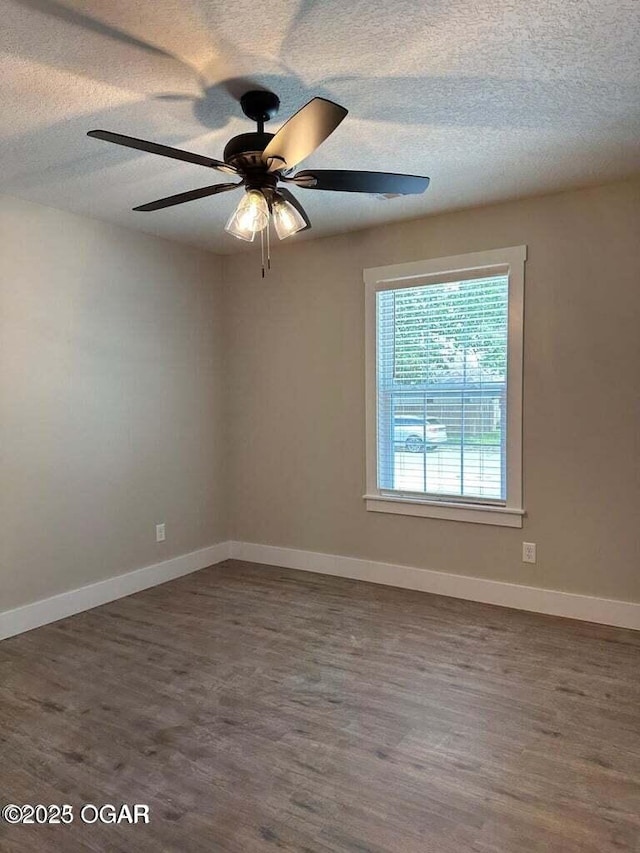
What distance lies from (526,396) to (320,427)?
59.9 inches

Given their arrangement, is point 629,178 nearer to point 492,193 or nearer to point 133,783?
point 492,193

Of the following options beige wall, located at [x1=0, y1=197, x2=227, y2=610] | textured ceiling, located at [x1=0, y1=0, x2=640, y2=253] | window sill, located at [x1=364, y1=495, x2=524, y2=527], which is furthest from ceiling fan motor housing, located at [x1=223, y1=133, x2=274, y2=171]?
window sill, located at [x1=364, y1=495, x2=524, y2=527]

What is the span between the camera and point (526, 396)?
359cm

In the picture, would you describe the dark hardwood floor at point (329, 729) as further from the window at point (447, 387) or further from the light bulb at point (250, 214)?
the light bulb at point (250, 214)

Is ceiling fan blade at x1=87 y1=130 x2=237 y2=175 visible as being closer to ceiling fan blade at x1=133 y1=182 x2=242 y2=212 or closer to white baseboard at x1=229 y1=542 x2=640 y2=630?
ceiling fan blade at x1=133 y1=182 x2=242 y2=212

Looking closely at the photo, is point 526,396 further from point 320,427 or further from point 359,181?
point 359,181

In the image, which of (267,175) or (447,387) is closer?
(267,175)

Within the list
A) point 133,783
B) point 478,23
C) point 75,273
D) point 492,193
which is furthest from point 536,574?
point 75,273

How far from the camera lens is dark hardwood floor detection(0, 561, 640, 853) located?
183 cm

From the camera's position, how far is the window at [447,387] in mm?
3652

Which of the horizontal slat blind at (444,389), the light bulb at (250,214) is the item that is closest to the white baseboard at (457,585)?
the horizontal slat blind at (444,389)

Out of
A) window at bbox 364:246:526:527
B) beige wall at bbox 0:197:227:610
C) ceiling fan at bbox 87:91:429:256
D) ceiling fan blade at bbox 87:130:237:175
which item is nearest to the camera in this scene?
ceiling fan blade at bbox 87:130:237:175

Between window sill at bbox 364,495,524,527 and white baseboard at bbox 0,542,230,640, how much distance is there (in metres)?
1.42

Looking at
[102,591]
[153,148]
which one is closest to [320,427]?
[102,591]
